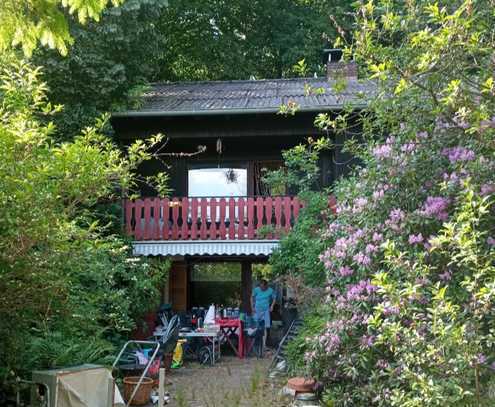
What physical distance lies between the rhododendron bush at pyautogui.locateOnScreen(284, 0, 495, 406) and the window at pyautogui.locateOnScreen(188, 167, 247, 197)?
8.15 meters

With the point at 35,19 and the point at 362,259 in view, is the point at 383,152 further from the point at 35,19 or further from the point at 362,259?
the point at 35,19

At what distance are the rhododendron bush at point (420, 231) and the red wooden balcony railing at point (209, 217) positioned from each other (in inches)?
227

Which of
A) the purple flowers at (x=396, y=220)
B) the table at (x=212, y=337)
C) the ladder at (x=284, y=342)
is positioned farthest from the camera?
the table at (x=212, y=337)

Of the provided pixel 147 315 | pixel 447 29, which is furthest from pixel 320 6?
pixel 447 29

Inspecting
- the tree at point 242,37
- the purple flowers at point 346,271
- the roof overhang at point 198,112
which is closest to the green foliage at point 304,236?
the roof overhang at point 198,112

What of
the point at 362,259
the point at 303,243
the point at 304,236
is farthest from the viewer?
the point at 304,236

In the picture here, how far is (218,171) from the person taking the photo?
48.9 feet

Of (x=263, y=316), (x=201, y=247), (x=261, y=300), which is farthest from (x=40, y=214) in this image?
(x=263, y=316)

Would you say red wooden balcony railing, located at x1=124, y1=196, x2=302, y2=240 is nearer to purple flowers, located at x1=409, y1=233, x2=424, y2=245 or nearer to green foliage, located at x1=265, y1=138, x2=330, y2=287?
green foliage, located at x1=265, y1=138, x2=330, y2=287

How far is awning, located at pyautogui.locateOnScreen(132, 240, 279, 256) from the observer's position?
12.4 m

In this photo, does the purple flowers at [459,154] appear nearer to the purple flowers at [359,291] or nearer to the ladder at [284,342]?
the purple flowers at [359,291]

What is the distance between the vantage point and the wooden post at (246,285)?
1486 centimetres

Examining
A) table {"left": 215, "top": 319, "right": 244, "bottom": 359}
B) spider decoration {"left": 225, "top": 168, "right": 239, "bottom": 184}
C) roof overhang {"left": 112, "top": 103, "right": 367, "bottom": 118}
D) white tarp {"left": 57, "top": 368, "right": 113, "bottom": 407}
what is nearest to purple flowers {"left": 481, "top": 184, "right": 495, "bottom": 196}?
white tarp {"left": 57, "top": 368, "right": 113, "bottom": 407}

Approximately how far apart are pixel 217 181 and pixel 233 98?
210 cm
